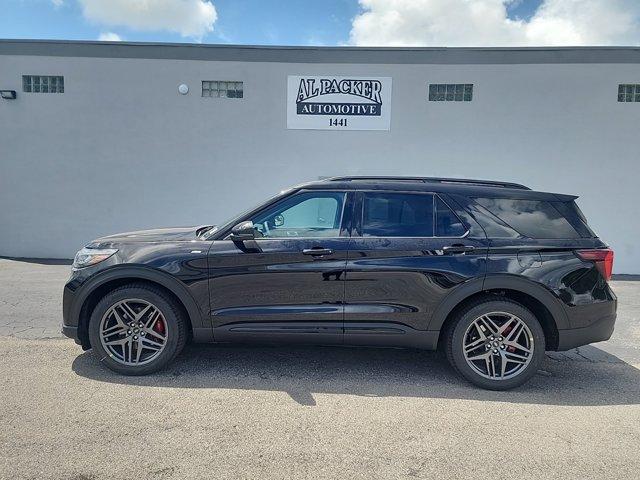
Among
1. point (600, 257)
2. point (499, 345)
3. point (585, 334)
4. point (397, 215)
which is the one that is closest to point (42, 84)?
point (397, 215)

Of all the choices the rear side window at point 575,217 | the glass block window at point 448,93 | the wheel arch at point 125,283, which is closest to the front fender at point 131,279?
the wheel arch at point 125,283

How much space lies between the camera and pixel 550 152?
9.36 metres

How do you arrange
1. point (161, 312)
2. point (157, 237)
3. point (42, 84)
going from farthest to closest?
1. point (42, 84)
2. point (157, 237)
3. point (161, 312)

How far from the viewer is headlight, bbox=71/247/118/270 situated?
4.09 m

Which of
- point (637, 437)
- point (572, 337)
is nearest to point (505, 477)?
point (637, 437)

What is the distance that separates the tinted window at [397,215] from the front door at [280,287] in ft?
0.82

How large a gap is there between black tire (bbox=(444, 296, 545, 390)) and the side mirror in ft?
6.31

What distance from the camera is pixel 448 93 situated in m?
9.43

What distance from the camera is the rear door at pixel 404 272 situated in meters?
3.92

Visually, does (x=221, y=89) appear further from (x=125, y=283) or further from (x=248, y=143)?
(x=125, y=283)

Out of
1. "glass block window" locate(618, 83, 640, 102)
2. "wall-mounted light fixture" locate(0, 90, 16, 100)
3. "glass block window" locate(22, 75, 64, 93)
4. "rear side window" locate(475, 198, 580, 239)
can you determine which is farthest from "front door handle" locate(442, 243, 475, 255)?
"wall-mounted light fixture" locate(0, 90, 16, 100)

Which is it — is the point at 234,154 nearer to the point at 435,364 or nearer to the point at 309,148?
the point at 309,148

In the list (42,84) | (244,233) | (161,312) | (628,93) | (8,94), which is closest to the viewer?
(244,233)

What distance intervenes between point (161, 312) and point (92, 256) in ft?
2.69
